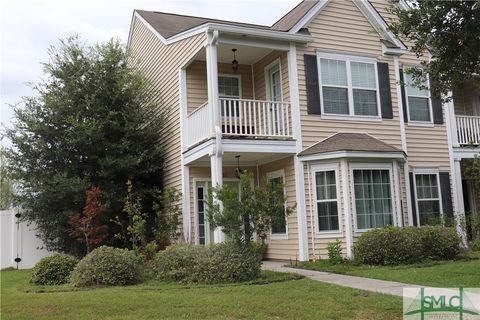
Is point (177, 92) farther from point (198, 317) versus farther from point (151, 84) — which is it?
point (198, 317)

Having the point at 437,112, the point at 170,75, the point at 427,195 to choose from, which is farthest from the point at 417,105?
the point at 170,75

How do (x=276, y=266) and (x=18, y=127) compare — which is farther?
(x=18, y=127)

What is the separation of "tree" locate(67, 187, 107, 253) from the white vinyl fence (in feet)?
6.77

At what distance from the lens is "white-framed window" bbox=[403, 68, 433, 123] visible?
51.5ft

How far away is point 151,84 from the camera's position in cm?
1789

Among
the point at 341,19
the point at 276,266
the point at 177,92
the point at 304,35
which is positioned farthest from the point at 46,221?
the point at 341,19

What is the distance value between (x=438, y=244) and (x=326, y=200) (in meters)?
2.96

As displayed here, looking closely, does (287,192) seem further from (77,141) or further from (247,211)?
(77,141)

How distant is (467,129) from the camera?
55.6ft

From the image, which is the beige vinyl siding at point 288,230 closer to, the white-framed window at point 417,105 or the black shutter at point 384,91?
the black shutter at point 384,91

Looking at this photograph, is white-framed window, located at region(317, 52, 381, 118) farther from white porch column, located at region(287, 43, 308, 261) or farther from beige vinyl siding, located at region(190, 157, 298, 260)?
beige vinyl siding, located at region(190, 157, 298, 260)

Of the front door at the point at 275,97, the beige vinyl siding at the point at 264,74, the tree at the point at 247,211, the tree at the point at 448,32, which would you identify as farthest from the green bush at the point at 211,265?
the beige vinyl siding at the point at 264,74

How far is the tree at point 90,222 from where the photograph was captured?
13.7 m

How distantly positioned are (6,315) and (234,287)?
372 centimetres
